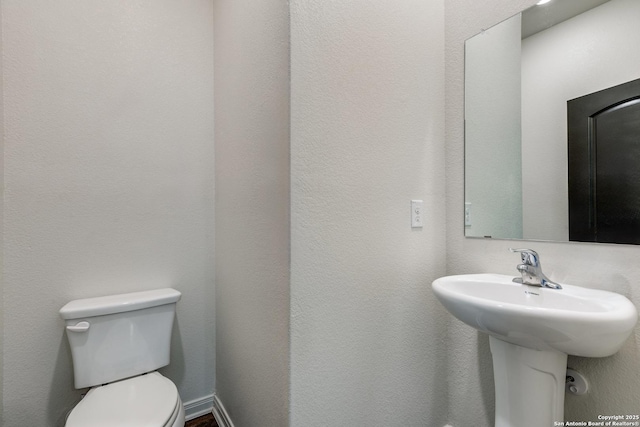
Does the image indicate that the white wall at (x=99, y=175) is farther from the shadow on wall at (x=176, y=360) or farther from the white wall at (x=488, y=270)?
the white wall at (x=488, y=270)

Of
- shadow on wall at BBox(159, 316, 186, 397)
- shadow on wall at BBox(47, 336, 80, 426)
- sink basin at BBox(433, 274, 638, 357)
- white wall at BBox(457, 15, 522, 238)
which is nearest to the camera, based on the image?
sink basin at BBox(433, 274, 638, 357)

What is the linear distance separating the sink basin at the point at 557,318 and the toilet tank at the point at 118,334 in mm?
1266

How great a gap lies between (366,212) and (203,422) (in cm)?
149

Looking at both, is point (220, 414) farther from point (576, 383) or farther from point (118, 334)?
point (576, 383)

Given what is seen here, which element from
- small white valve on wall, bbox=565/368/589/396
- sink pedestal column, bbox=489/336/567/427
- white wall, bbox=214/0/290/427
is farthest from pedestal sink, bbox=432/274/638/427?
white wall, bbox=214/0/290/427

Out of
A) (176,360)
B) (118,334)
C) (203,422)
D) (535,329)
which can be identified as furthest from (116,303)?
(535,329)

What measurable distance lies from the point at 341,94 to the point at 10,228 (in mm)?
1484

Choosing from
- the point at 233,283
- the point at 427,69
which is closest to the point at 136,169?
the point at 233,283

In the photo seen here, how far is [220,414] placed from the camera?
4.93ft

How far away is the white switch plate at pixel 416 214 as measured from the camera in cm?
119

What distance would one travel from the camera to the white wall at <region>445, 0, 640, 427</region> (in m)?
0.84

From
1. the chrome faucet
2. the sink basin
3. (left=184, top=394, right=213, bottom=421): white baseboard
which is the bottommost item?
(left=184, top=394, right=213, bottom=421): white baseboard

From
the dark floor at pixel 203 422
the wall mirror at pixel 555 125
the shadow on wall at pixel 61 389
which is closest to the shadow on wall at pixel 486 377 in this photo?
the wall mirror at pixel 555 125

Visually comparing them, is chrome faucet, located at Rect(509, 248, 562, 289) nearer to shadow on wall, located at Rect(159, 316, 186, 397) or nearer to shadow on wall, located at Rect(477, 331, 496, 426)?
shadow on wall, located at Rect(477, 331, 496, 426)
